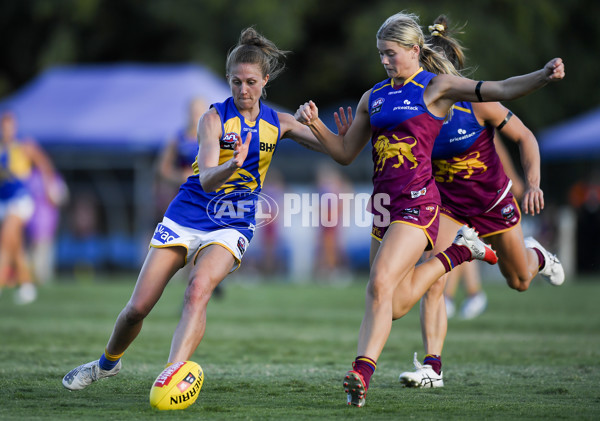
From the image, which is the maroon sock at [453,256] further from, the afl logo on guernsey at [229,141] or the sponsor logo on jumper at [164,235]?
the sponsor logo on jumper at [164,235]

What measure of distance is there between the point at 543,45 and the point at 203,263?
2348cm

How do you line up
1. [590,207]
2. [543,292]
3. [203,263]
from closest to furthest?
[203,263]
[543,292]
[590,207]

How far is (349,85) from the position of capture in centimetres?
2938

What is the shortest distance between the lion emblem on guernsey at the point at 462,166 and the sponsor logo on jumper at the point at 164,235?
2066mm

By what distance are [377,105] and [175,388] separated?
2163 mm

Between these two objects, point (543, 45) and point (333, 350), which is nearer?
point (333, 350)

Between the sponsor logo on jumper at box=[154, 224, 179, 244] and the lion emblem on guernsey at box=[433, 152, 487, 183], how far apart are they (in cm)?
207

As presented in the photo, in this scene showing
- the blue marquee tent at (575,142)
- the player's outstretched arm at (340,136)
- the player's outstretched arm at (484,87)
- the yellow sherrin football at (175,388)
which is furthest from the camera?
the blue marquee tent at (575,142)

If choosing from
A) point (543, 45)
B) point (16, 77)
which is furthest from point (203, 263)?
point (16, 77)

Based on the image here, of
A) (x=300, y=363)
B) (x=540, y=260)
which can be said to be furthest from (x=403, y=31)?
(x=300, y=363)

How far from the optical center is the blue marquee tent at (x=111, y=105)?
22016mm

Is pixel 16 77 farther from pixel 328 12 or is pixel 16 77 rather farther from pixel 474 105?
pixel 474 105

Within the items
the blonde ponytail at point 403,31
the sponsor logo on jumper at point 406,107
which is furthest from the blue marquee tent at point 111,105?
the sponsor logo on jumper at point 406,107

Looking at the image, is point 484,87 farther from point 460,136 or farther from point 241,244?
point 241,244
